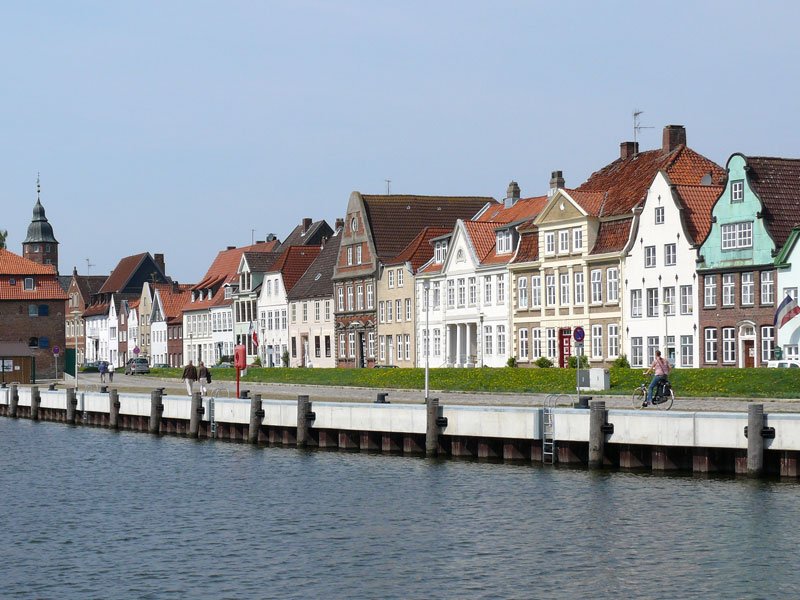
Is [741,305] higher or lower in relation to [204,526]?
higher

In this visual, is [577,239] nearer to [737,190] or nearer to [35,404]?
[737,190]

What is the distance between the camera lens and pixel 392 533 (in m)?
34.9

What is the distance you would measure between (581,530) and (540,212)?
2295 inches

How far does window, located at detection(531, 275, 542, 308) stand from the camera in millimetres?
88938

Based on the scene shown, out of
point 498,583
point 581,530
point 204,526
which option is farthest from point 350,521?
point 498,583

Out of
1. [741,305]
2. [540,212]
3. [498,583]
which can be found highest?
[540,212]

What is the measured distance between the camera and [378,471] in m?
46.8

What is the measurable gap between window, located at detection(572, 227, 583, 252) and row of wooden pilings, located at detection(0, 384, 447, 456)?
29529mm

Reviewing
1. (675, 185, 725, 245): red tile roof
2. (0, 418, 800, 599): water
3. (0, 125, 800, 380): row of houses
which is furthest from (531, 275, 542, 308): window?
(0, 418, 800, 599): water

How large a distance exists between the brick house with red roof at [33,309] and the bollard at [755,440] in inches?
3699

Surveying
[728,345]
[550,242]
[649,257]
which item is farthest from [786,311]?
[550,242]

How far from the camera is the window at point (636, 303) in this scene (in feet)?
262

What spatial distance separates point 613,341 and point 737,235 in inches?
439

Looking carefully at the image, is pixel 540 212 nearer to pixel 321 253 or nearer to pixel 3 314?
pixel 321 253
